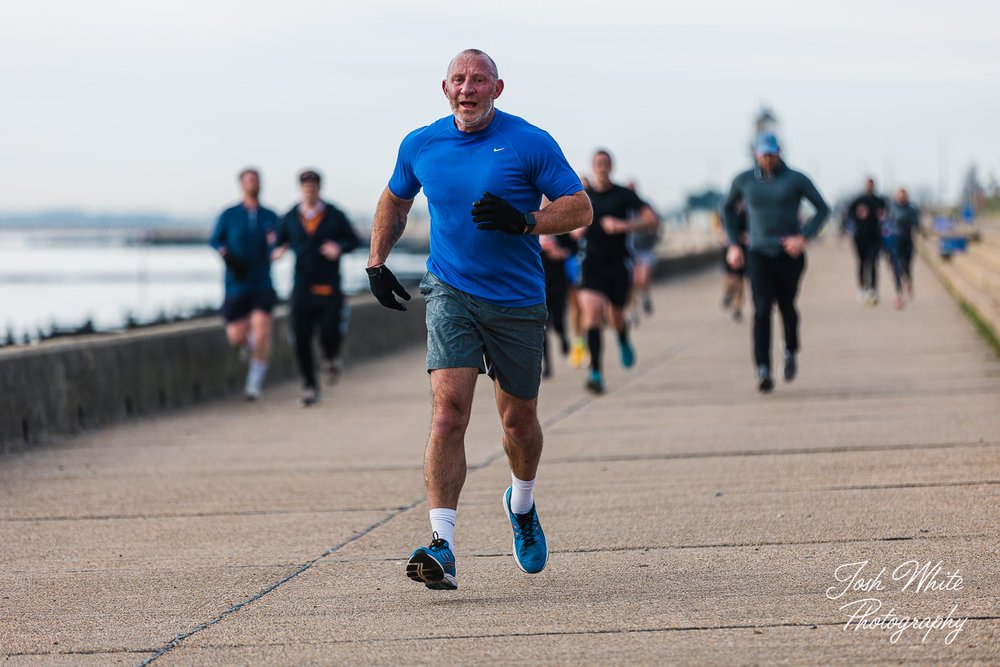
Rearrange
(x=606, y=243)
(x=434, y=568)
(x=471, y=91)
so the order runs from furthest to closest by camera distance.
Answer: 1. (x=606, y=243)
2. (x=471, y=91)
3. (x=434, y=568)

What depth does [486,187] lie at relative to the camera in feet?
20.6

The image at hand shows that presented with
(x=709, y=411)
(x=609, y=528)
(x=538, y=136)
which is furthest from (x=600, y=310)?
(x=538, y=136)

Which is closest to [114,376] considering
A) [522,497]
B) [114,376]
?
[114,376]

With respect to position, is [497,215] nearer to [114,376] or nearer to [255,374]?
[114,376]

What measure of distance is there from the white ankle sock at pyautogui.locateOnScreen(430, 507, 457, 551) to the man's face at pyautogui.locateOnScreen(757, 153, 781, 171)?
7624 mm

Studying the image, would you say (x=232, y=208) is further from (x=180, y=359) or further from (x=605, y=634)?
(x=605, y=634)

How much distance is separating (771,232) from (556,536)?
21.0ft

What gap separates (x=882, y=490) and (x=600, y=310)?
Answer: 6486 mm

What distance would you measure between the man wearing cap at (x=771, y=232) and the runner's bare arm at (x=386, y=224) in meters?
6.75

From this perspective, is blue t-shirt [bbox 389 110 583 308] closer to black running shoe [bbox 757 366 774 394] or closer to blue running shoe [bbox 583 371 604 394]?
black running shoe [bbox 757 366 774 394]

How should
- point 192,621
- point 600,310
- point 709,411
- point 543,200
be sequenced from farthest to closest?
point 600,310
point 709,411
point 543,200
point 192,621

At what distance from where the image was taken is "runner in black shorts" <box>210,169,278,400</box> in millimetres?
14422

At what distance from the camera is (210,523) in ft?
26.8

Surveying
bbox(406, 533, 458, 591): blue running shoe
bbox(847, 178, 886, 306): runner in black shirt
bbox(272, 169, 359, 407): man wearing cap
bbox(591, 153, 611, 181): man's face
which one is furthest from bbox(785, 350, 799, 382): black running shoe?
bbox(847, 178, 886, 306): runner in black shirt
